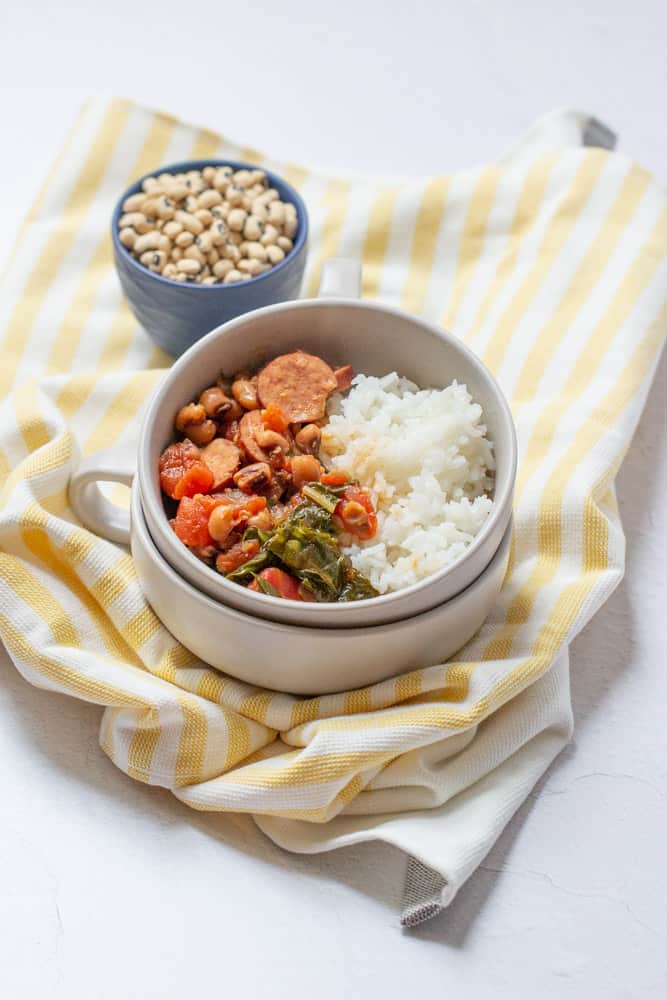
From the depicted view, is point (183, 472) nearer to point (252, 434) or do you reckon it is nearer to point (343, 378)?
point (252, 434)

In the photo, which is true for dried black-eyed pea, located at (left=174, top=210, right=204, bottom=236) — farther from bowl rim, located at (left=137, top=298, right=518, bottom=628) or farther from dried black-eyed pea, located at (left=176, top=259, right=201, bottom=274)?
bowl rim, located at (left=137, top=298, right=518, bottom=628)

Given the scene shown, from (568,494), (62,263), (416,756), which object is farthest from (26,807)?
(62,263)

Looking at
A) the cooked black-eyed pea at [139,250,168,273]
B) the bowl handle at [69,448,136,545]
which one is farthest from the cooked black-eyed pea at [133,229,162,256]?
the bowl handle at [69,448,136,545]

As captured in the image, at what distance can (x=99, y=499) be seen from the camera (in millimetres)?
2189

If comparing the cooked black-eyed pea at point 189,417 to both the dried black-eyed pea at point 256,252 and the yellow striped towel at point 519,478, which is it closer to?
the yellow striped towel at point 519,478

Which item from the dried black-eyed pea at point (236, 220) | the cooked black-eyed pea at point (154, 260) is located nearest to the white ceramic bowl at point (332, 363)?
the dried black-eyed pea at point (236, 220)

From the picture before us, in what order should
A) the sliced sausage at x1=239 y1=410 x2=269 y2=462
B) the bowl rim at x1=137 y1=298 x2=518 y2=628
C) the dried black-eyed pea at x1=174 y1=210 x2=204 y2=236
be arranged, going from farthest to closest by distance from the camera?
1. the dried black-eyed pea at x1=174 y1=210 x2=204 y2=236
2. the sliced sausage at x1=239 y1=410 x2=269 y2=462
3. the bowl rim at x1=137 y1=298 x2=518 y2=628

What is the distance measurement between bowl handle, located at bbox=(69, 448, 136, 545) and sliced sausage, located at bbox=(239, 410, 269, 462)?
7.7 inches

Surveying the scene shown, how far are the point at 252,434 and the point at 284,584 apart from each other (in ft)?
1.06

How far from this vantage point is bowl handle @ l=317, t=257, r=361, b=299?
7.91 ft

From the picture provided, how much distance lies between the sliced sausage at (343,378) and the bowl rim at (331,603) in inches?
4.5

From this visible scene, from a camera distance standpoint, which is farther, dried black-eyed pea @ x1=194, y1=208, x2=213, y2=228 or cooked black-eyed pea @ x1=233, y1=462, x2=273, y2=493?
dried black-eyed pea @ x1=194, y1=208, x2=213, y2=228

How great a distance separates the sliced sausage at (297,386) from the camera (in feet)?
7.09

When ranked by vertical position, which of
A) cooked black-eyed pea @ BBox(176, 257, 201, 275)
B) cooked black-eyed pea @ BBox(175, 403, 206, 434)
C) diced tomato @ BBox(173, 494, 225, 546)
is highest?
cooked black-eyed pea @ BBox(176, 257, 201, 275)
